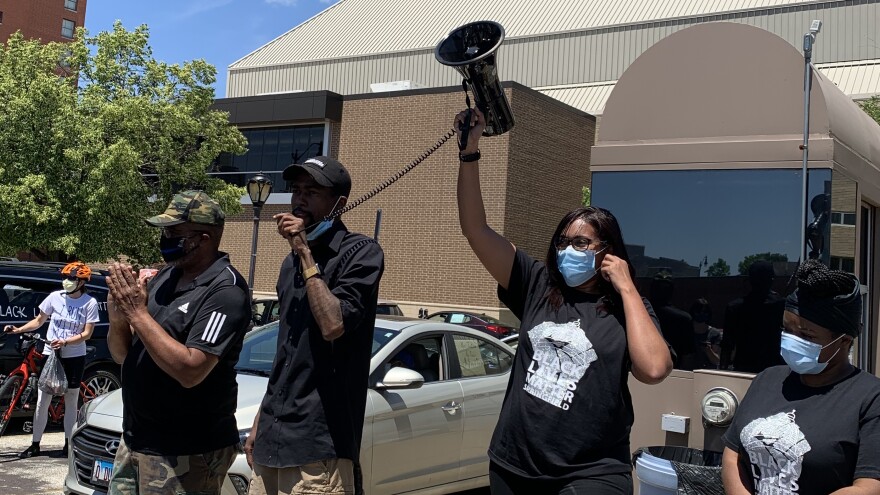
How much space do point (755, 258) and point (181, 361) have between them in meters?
2.80

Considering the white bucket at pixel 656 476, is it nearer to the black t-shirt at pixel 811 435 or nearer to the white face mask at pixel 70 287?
the black t-shirt at pixel 811 435

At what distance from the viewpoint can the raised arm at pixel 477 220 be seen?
3367 mm

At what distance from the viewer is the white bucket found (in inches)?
136

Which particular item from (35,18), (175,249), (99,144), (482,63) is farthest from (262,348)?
(35,18)

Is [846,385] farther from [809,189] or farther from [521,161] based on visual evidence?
[521,161]

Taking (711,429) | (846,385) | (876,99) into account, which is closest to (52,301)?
(711,429)

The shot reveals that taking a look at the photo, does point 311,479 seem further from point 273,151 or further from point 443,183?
point 273,151

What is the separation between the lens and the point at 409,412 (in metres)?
6.57

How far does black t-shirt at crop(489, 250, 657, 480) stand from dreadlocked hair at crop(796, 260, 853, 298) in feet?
2.04

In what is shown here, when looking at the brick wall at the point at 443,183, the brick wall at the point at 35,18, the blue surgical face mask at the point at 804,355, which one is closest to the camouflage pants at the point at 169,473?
the blue surgical face mask at the point at 804,355

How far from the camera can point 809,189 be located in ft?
14.0

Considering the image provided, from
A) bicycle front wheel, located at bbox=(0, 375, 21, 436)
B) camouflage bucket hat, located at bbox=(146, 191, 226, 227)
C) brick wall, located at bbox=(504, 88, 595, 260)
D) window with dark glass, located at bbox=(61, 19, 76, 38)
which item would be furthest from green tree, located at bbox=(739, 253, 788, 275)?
window with dark glass, located at bbox=(61, 19, 76, 38)

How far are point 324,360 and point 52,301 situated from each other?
6928 millimetres

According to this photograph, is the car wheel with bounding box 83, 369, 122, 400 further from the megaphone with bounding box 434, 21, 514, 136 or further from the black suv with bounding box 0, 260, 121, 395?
the megaphone with bounding box 434, 21, 514, 136
